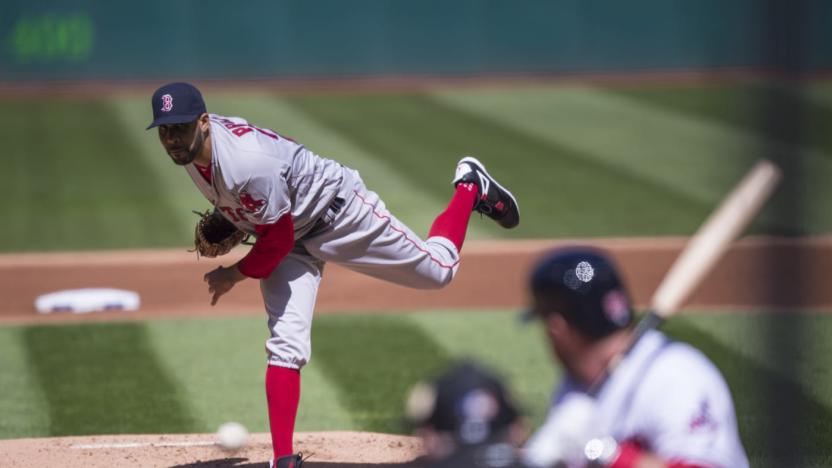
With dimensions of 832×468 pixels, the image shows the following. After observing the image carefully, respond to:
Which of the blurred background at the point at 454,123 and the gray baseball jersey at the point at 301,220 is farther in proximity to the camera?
the blurred background at the point at 454,123

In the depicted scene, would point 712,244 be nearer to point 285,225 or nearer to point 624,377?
point 624,377

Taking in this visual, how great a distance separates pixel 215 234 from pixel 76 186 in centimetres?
771

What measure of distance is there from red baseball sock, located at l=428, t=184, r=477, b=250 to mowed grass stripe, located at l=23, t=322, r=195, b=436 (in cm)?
161

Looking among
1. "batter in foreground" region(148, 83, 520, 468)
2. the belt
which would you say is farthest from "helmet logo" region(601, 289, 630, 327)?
the belt

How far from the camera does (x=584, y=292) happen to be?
2.66 m

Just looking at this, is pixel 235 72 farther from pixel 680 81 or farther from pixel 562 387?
pixel 562 387

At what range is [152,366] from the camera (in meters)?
7.25

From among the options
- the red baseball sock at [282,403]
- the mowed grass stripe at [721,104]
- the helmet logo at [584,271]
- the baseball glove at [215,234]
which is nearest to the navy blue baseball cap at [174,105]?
the baseball glove at [215,234]

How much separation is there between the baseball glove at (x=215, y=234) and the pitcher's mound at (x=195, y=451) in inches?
36.0

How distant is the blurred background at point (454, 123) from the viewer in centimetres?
611

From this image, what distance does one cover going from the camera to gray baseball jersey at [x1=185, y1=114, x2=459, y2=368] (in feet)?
15.7

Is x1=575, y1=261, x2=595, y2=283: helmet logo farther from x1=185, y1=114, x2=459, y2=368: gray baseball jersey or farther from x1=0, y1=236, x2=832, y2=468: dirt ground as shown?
x1=0, y1=236, x2=832, y2=468: dirt ground

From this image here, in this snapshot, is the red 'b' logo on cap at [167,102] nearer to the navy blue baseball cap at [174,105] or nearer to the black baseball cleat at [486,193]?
the navy blue baseball cap at [174,105]

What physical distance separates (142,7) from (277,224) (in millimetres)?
13929
